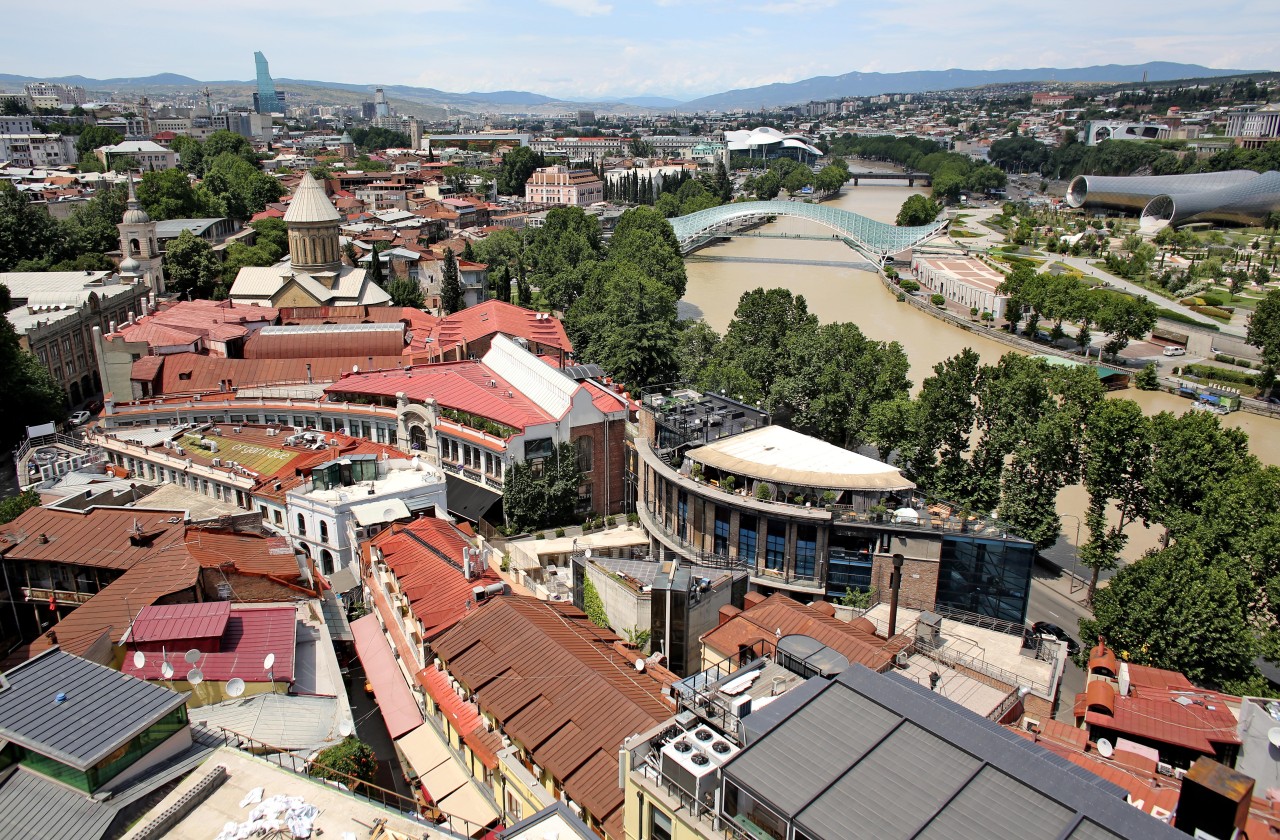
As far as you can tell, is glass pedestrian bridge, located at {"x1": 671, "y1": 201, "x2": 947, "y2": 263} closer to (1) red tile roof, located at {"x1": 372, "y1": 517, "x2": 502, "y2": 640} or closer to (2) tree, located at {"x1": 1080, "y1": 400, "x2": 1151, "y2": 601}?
(2) tree, located at {"x1": 1080, "y1": 400, "x2": 1151, "y2": 601}

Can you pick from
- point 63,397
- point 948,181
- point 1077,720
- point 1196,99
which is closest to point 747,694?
point 1077,720

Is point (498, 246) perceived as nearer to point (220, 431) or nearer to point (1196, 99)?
point (220, 431)

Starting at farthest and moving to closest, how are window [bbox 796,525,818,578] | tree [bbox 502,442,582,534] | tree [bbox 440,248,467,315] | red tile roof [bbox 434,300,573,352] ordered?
tree [bbox 440,248,467,315]
red tile roof [bbox 434,300,573,352]
tree [bbox 502,442,582,534]
window [bbox 796,525,818,578]

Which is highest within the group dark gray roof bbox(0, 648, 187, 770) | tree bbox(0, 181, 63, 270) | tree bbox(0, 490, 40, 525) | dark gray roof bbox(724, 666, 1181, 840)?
tree bbox(0, 181, 63, 270)

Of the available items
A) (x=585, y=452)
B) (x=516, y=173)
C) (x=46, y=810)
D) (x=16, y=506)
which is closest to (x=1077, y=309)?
(x=585, y=452)

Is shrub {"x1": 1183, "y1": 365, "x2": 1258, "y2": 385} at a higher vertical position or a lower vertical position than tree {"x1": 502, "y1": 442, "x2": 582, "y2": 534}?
lower

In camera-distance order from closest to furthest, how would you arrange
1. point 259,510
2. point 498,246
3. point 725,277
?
point 259,510
point 498,246
point 725,277

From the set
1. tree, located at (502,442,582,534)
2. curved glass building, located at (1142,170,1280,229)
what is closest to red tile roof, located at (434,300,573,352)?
tree, located at (502,442,582,534)
